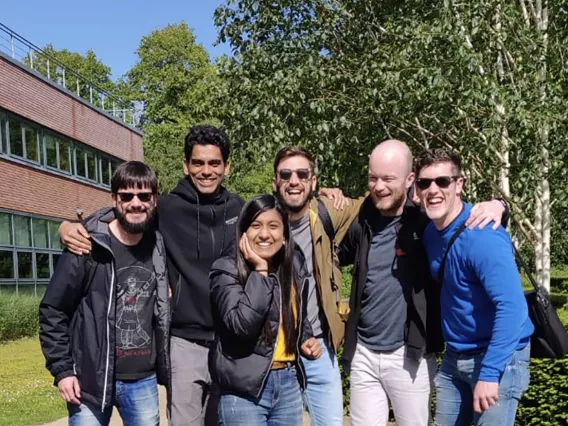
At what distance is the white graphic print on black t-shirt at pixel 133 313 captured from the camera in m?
3.54

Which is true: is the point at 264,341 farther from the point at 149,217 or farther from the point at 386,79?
the point at 386,79

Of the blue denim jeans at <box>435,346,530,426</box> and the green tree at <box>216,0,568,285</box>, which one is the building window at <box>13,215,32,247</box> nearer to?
the green tree at <box>216,0,568,285</box>

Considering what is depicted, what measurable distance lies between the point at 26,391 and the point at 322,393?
7.18 metres

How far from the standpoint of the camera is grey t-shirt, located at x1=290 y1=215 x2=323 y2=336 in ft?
12.2

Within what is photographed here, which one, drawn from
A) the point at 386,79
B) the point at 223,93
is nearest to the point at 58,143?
the point at 223,93

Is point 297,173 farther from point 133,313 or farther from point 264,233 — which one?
point 133,313

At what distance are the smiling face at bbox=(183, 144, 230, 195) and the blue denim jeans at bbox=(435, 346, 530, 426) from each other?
1.57 meters

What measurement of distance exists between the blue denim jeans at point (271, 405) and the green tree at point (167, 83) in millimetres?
41766

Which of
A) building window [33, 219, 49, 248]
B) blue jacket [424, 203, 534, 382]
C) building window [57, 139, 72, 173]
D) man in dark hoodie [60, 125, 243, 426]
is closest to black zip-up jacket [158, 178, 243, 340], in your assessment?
man in dark hoodie [60, 125, 243, 426]

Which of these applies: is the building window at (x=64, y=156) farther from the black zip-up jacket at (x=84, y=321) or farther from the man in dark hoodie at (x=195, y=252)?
the black zip-up jacket at (x=84, y=321)

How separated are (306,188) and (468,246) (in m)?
1.00

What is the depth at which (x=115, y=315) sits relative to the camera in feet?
11.5

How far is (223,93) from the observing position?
33.0ft

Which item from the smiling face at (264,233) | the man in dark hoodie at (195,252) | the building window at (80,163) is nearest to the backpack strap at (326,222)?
the man in dark hoodie at (195,252)
